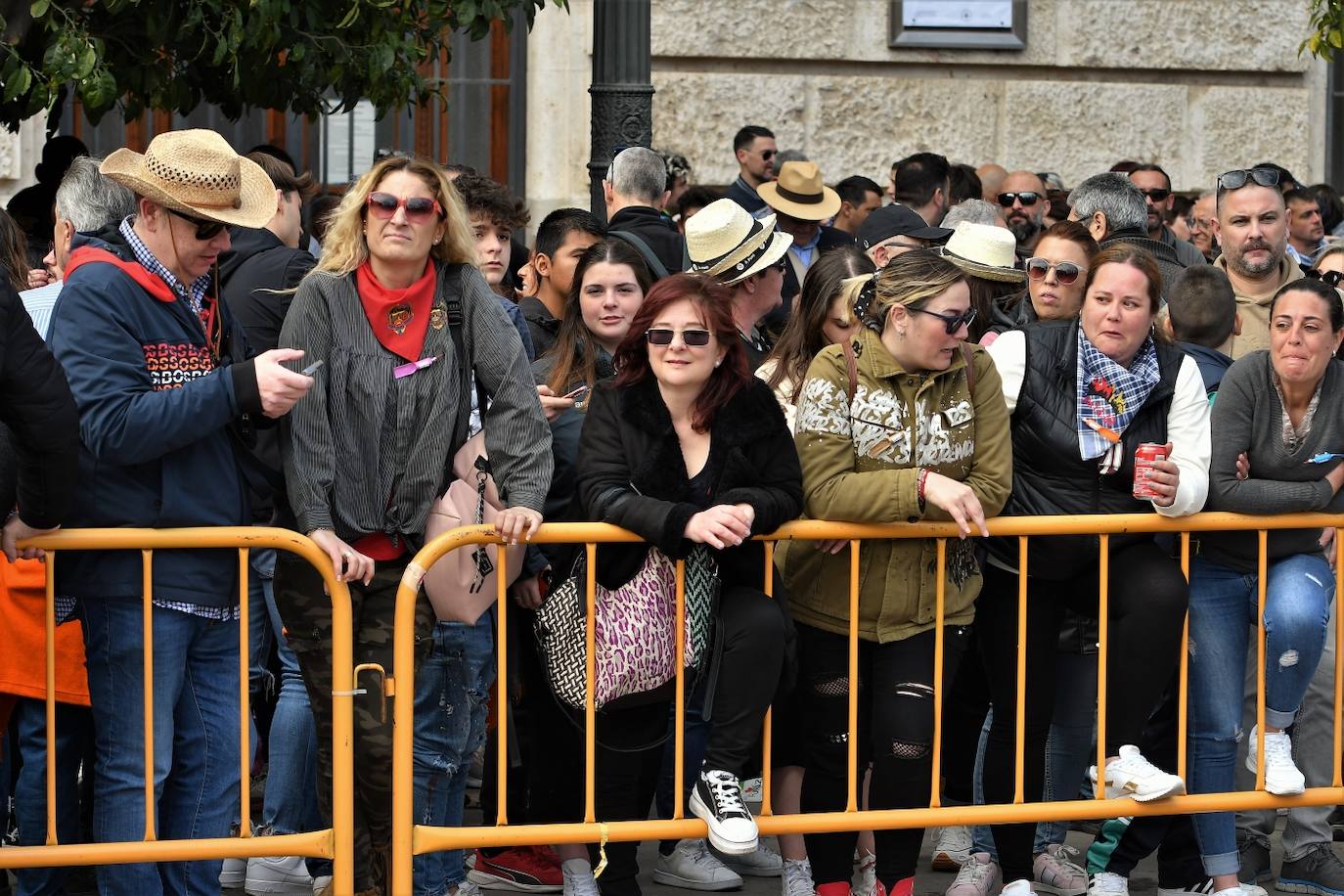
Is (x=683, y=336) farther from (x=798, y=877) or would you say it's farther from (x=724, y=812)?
(x=798, y=877)

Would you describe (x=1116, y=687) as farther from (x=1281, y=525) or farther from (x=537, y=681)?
(x=537, y=681)

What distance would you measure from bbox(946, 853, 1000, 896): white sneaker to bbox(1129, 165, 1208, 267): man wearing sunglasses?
3.75m

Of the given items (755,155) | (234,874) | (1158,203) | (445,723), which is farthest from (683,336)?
(755,155)

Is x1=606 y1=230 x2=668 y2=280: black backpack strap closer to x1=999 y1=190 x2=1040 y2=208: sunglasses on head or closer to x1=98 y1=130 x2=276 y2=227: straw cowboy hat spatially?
x1=98 y1=130 x2=276 y2=227: straw cowboy hat

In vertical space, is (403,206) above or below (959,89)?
below

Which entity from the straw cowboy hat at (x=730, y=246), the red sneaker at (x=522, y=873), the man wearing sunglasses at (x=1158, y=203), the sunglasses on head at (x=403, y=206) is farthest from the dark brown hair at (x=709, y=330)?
the man wearing sunglasses at (x=1158, y=203)

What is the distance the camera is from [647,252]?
644 centimetres

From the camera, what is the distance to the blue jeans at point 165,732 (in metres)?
4.87

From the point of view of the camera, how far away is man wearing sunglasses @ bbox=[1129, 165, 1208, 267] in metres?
8.94

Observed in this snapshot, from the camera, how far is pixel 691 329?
5242 millimetres

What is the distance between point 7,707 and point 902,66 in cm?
745

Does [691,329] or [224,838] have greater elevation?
[691,329]

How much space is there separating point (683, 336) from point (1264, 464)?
182 centimetres

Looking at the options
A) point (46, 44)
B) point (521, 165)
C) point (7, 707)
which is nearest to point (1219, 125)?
point (521, 165)
